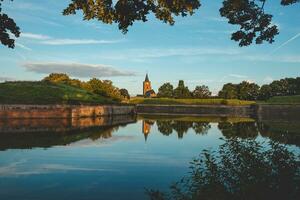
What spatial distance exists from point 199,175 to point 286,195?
354 centimetres

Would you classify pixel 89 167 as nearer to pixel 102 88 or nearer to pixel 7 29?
pixel 7 29

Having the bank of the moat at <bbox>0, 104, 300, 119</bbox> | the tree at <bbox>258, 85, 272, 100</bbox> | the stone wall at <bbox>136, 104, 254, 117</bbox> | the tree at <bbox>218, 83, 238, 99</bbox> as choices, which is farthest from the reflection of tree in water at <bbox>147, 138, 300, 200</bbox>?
the tree at <bbox>218, 83, 238, 99</bbox>

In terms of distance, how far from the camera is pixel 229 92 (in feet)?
554

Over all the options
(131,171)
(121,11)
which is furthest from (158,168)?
(121,11)

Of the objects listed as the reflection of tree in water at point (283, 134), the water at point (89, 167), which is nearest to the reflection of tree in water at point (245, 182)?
the water at point (89, 167)

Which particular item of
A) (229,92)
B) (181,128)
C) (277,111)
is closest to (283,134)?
(181,128)

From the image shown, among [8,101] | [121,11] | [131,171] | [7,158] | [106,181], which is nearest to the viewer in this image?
[121,11]

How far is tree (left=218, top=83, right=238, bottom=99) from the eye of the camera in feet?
550

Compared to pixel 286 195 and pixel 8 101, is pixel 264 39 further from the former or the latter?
pixel 8 101

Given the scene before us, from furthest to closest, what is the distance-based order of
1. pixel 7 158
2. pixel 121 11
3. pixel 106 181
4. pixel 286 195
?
pixel 7 158
pixel 106 181
pixel 121 11
pixel 286 195

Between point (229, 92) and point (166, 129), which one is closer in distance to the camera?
point (166, 129)

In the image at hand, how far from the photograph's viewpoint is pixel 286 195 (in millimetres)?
12211

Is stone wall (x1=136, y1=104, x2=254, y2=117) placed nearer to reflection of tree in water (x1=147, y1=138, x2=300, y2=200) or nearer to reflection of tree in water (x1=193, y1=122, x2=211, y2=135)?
reflection of tree in water (x1=193, y1=122, x2=211, y2=135)

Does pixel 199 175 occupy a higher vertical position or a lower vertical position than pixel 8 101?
lower
